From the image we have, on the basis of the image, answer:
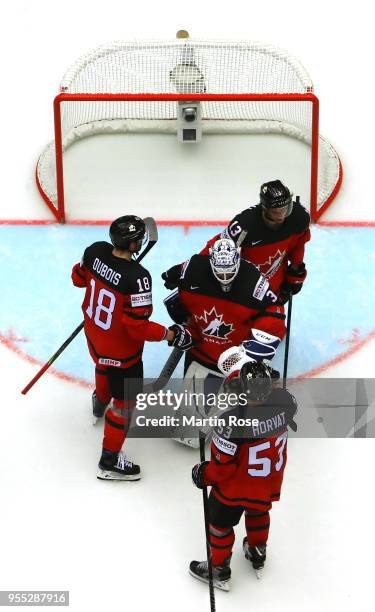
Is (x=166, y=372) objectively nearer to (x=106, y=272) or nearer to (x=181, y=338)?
(x=181, y=338)

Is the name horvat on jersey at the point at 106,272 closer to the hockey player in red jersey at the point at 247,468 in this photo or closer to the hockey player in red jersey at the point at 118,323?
the hockey player in red jersey at the point at 118,323

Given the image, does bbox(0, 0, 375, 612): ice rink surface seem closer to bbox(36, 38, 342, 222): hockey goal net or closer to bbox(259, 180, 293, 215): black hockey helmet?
bbox(36, 38, 342, 222): hockey goal net

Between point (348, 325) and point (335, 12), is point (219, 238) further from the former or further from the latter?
point (335, 12)

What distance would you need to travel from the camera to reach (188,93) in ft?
21.2

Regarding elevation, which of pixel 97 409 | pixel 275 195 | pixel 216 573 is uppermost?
pixel 275 195

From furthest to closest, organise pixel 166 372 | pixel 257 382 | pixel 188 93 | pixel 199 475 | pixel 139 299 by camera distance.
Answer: pixel 188 93
pixel 166 372
pixel 139 299
pixel 199 475
pixel 257 382

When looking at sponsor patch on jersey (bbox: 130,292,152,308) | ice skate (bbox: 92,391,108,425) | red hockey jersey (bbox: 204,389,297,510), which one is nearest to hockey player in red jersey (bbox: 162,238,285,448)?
sponsor patch on jersey (bbox: 130,292,152,308)

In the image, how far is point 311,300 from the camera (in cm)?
605

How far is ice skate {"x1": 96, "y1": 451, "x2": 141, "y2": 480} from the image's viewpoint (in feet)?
16.5

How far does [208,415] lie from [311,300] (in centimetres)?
118

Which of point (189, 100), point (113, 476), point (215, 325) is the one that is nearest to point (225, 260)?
point (215, 325)

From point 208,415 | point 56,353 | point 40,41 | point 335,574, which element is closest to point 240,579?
point 335,574

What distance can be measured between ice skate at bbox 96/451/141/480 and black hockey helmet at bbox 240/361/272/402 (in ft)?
3.78

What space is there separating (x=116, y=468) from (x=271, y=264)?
1.15 m
